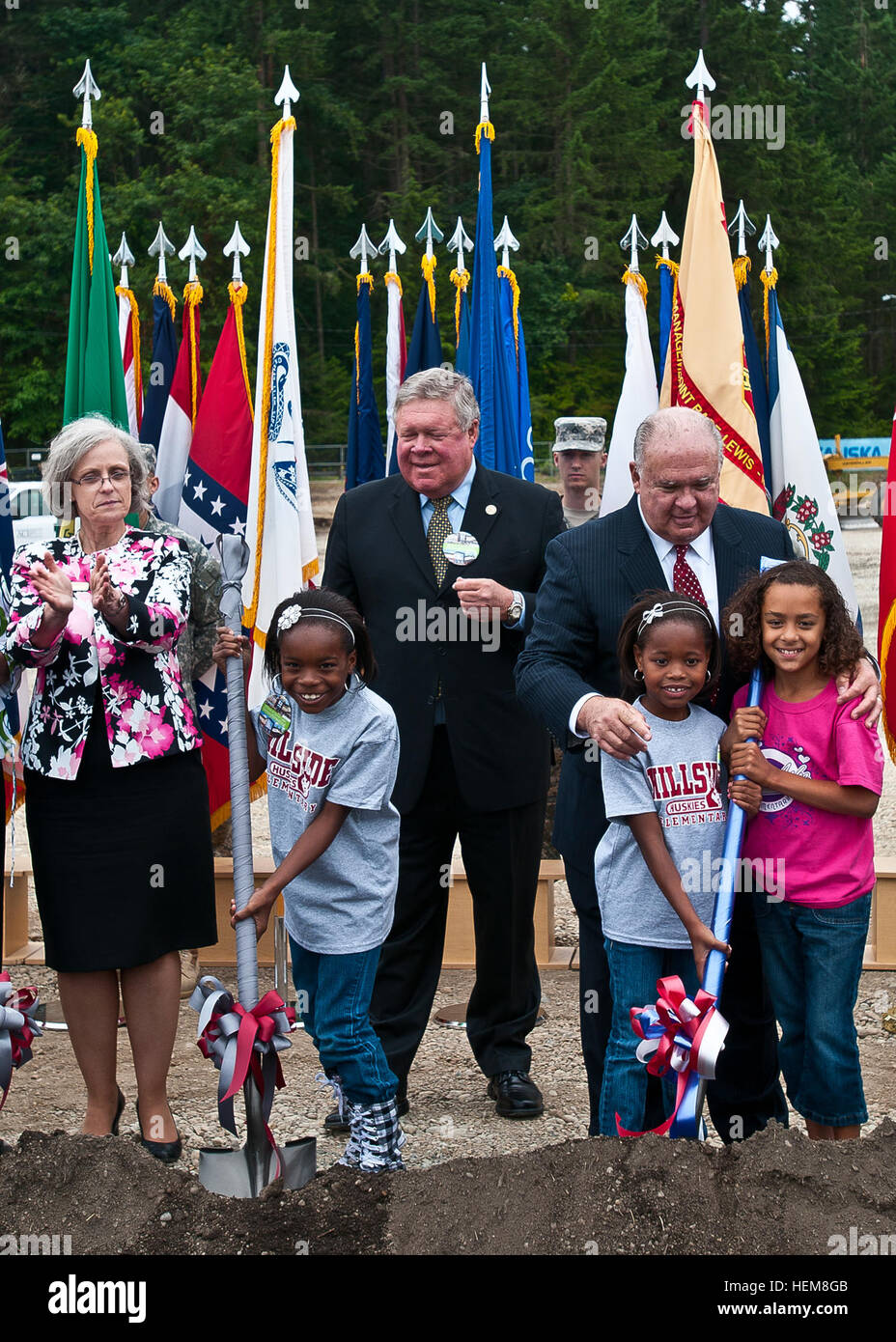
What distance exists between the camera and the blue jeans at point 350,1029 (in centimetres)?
335

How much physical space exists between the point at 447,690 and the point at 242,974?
1.03 m

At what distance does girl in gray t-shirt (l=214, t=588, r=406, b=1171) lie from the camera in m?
3.34

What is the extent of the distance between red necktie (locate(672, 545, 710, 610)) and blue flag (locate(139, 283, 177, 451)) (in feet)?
13.1

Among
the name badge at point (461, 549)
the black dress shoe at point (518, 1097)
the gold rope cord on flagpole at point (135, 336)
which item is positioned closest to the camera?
the name badge at point (461, 549)

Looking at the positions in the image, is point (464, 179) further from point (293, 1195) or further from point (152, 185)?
point (293, 1195)

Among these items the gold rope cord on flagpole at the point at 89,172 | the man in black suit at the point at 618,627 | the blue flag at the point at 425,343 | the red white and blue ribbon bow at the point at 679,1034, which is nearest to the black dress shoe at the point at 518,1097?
the man in black suit at the point at 618,627

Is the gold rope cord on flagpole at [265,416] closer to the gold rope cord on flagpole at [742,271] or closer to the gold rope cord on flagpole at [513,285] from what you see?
the gold rope cord on flagpole at [742,271]

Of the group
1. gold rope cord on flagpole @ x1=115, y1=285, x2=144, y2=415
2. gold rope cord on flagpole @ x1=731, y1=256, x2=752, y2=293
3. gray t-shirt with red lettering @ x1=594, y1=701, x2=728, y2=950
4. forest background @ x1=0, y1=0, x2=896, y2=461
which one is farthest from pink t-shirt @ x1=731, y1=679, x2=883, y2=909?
forest background @ x1=0, y1=0, x2=896, y2=461

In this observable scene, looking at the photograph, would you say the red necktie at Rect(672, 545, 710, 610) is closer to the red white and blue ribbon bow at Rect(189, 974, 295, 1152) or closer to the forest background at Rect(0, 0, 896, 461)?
the red white and blue ribbon bow at Rect(189, 974, 295, 1152)

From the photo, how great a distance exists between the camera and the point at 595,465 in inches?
248

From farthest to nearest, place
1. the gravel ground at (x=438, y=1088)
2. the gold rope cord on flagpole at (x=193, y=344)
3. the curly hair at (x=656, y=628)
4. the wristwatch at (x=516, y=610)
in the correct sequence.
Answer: the gold rope cord on flagpole at (x=193, y=344)
the gravel ground at (x=438, y=1088)
the wristwatch at (x=516, y=610)
the curly hair at (x=656, y=628)

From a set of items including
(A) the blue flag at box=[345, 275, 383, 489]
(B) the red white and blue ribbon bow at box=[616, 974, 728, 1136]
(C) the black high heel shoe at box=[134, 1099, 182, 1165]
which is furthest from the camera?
(A) the blue flag at box=[345, 275, 383, 489]

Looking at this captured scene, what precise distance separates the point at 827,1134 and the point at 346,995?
3.65 ft

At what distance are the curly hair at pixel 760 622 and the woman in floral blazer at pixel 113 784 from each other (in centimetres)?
133
